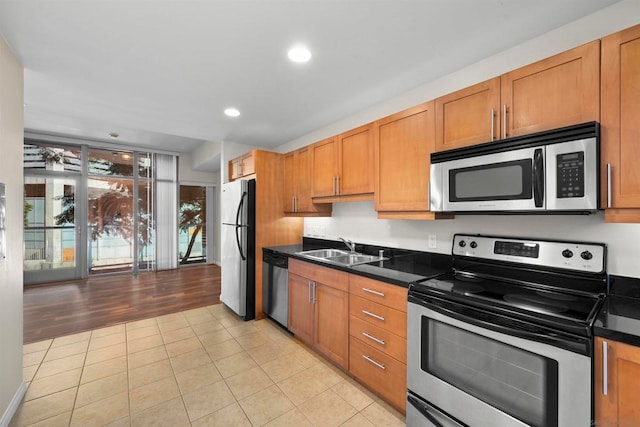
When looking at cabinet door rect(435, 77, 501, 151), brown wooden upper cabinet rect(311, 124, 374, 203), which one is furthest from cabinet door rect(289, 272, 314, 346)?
cabinet door rect(435, 77, 501, 151)

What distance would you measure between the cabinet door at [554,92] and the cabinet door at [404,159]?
49cm

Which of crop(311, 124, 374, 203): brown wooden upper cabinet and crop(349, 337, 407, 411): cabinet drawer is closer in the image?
crop(349, 337, 407, 411): cabinet drawer

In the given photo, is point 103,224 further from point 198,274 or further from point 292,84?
point 292,84

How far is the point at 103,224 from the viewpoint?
555 cm

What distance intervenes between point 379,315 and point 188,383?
1.66m

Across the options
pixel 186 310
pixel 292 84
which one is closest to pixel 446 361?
pixel 292 84

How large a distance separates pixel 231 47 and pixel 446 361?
2.40m

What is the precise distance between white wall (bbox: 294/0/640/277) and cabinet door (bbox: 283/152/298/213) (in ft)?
2.47

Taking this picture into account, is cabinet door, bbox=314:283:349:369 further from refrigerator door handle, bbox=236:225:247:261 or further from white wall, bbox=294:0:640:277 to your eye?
refrigerator door handle, bbox=236:225:247:261

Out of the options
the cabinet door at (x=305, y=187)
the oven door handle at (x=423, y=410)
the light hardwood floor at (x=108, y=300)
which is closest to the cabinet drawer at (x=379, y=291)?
the oven door handle at (x=423, y=410)

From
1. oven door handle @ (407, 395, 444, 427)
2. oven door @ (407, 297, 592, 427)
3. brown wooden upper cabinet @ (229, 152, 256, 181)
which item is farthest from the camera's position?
brown wooden upper cabinet @ (229, 152, 256, 181)

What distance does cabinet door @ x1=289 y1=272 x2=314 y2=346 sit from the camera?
2.62 meters

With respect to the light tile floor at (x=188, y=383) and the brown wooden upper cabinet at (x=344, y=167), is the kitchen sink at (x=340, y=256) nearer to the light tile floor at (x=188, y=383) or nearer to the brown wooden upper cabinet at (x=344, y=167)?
the brown wooden upper cabinet at (x=344, y=167)

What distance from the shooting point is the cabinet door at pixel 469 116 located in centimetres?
163
